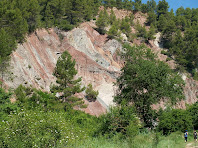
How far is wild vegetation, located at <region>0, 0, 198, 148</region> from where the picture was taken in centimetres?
1252

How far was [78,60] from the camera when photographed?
46188 millimetres

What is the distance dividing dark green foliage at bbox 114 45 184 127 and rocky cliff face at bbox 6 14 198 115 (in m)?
12.9

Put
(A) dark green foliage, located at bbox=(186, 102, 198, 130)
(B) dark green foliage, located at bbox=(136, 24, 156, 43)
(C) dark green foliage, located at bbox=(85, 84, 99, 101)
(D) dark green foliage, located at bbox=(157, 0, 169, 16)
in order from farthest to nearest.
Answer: (D) dark green foliage, located at bbox=(157, 0, 169, 16), (B) dark green foliage, located at bbox=(136, 24, 156, 43), (C) dark green foliage, located at bbox=(85, 84, 99, 101), (A) dark green foliage, located at bbox=(186, 102, 198, 130)

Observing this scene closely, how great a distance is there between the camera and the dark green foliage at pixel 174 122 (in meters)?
21.8

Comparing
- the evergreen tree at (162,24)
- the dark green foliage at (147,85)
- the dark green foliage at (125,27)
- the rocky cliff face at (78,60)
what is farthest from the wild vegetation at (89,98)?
the evergreen tree at (162,24)

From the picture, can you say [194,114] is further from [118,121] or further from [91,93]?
[91,93]

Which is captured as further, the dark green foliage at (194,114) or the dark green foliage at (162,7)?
the dark green foliage at (162,7)

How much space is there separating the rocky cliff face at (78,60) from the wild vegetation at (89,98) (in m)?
1.85

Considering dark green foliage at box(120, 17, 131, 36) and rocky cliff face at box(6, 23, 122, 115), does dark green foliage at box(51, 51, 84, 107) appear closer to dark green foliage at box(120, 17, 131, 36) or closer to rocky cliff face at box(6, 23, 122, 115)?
rocky cliff face at box(6, 23, 122, 115)

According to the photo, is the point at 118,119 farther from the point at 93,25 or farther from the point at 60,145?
the point at 93,25

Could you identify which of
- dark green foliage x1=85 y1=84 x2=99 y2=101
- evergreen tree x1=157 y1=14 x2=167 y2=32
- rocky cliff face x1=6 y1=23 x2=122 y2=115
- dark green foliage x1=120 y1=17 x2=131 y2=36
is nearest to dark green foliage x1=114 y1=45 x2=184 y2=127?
rocky cliff face x1=6 y1=23 x2=122 y2=115

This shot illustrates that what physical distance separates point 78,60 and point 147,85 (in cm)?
2513

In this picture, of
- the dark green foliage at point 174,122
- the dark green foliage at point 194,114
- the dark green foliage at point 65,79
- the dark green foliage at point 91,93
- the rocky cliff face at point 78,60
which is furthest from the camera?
the dark green foliage at point 91,93

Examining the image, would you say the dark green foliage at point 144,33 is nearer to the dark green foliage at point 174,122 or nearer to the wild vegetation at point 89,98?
the wild vegetation at point 89,98
